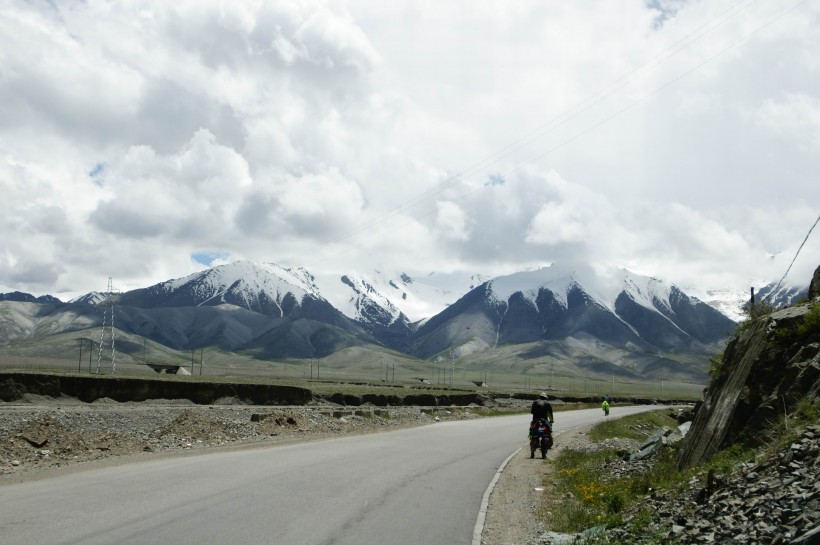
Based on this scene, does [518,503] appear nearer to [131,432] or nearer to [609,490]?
[609,490]

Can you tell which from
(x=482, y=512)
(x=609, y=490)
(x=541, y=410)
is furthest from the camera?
(x=541, y=410)

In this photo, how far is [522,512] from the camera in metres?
13.6

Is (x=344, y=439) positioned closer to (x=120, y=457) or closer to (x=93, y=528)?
(x=120, y=457)

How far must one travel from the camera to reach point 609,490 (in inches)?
546

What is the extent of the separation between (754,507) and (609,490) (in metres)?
6.34

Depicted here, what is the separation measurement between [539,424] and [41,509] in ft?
55.1

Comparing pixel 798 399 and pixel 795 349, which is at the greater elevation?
pixel 795 349

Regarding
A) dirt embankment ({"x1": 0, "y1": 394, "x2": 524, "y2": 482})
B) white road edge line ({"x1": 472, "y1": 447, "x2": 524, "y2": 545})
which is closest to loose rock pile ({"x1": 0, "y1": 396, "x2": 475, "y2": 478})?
dirt embankment ({"x1": 0, "y1": 394, "x2": 524, "y2": 482})

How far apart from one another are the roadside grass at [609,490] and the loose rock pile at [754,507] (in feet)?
1.04

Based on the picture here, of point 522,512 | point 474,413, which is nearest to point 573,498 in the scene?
point 522,512

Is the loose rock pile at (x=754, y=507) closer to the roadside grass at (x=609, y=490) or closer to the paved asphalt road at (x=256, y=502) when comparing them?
the roadside grass at (x=609, y=490)

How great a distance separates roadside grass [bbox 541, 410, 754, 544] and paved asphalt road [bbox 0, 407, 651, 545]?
5.82 ft

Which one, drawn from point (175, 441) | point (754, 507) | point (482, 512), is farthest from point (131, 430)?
point (754, 507)

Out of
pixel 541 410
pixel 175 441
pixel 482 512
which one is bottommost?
pixel 175 441
